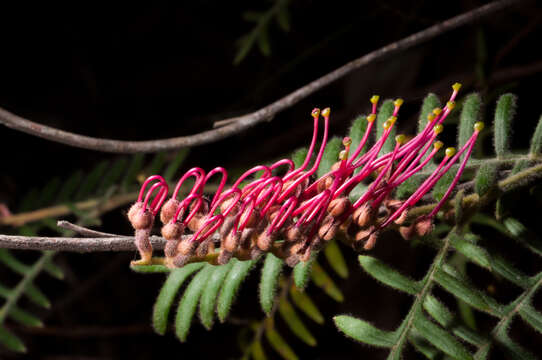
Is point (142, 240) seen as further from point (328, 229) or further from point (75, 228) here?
point (328, 229)

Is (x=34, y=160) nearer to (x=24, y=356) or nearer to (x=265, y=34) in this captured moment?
(x=24, y=356)

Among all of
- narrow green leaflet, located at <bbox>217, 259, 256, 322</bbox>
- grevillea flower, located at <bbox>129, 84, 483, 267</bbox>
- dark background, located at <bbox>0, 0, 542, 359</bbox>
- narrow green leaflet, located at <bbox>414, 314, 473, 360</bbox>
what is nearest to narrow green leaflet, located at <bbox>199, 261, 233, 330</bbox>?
narrow green leaflet, located at <bbox>217, 259, 256, 322</bbox>

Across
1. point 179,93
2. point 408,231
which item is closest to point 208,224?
point 408,231

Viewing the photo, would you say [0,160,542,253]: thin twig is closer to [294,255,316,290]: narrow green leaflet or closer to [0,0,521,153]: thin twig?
[294,255,316,290]: narrow green leaflet

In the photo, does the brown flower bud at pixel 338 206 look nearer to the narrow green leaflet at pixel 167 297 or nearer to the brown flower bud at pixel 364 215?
the brown flower bud at pixel 364 215

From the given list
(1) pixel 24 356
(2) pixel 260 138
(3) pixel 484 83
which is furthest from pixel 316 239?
(1) pixel 24 356

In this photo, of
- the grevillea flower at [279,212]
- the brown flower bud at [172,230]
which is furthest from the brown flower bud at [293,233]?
the brown flower bud at [172,230]
